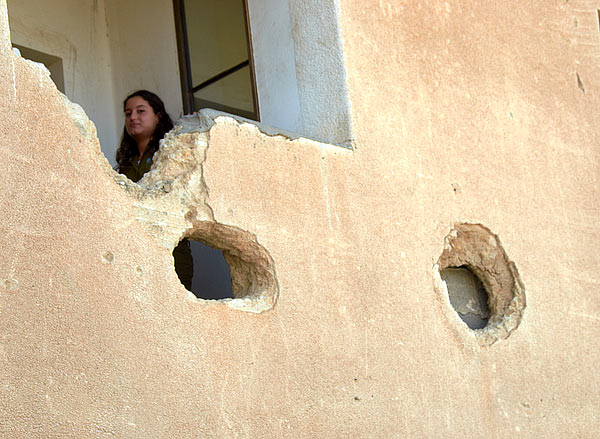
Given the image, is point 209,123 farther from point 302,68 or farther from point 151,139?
point 151,139

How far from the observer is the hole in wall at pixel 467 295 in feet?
13.8

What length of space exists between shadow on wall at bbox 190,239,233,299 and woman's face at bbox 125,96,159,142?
2.14 ft

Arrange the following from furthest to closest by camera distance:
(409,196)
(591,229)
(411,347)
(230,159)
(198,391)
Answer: (591,229)
(409,196)
(411,347)
(230,159)
(198,391)

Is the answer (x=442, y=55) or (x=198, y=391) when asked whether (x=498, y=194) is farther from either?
(x=198, y=391)

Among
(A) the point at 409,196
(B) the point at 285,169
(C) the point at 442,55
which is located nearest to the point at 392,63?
(C) the point at 442,55

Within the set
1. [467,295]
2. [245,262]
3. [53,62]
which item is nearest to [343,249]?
[245,262]

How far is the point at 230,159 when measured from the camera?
10.6 ft

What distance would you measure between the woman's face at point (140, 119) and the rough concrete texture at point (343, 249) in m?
1.14

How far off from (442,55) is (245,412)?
2174mm

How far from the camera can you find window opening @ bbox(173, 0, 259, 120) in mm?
4844

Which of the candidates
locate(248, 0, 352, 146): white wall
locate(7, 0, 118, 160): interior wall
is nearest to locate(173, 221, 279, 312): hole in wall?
locate(248, 0, 352, 146): white wall

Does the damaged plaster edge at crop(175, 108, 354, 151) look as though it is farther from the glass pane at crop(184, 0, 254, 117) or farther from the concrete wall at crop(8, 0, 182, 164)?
the concrete wall at crop(8, 0, 182, 164)

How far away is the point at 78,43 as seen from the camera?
5266 mm

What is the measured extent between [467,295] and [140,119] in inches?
73.9
